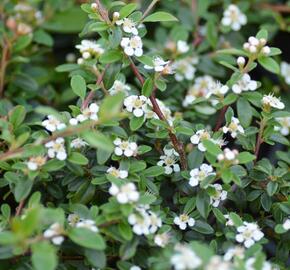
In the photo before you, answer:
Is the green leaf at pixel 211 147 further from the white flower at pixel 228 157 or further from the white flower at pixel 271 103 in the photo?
the white flower at pixel 271 103

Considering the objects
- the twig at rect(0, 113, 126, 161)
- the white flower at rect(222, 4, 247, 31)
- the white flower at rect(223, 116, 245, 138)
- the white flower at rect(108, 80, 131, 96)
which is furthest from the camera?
the white flower at rect(222, 4, 247, 31)

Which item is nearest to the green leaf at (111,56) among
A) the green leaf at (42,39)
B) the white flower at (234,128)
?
the white flower at (234,128)

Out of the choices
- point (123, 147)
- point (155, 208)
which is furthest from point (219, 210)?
point (123, 147)

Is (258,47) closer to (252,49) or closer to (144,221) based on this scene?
(252,49)

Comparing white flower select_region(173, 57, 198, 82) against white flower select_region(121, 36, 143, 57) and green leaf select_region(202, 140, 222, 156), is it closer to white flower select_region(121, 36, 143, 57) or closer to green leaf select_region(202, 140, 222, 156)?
white flower select_region(121, 36, 143, 57)

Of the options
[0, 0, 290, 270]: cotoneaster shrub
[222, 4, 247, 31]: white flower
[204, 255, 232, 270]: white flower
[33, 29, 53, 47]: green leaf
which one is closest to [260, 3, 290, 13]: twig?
[222, 4, 247, 31]: white flower

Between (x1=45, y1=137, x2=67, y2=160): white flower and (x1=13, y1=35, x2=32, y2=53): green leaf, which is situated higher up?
(x1=45, y1=137, x2=67, y2=160): white flower

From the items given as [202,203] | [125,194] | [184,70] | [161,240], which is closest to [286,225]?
[202,203]

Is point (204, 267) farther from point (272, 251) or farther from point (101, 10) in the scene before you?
point (101, 10)
